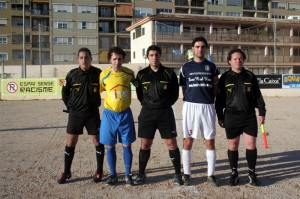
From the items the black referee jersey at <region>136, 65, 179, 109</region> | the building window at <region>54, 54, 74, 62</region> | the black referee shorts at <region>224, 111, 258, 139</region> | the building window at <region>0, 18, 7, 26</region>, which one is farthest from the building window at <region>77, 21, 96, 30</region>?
the black referee shorts at <region>224, 111, 258, 139</region>

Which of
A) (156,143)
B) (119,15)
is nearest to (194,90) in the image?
(156,143)

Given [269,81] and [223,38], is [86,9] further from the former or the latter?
[269,81]

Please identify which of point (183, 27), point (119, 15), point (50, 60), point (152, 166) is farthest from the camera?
point (119, 15)

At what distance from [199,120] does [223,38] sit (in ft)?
134

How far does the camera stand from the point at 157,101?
206 inches

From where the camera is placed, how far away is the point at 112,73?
5328 mm

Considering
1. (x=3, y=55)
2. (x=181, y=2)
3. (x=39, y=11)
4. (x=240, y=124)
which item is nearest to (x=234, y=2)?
(x=181, y=2)

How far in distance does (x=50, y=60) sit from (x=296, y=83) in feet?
132

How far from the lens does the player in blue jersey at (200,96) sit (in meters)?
5.16

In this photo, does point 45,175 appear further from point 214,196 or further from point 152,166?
point 214,196

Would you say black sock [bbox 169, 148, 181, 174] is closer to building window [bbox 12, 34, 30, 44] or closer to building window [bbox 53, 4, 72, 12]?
building window [bbox 12, 34, 30, 44]

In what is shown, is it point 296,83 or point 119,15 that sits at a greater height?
point 119,15

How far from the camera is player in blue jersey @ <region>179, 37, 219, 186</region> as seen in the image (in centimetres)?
516

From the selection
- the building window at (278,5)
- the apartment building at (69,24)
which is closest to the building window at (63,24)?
the apartment building at (69,24)
